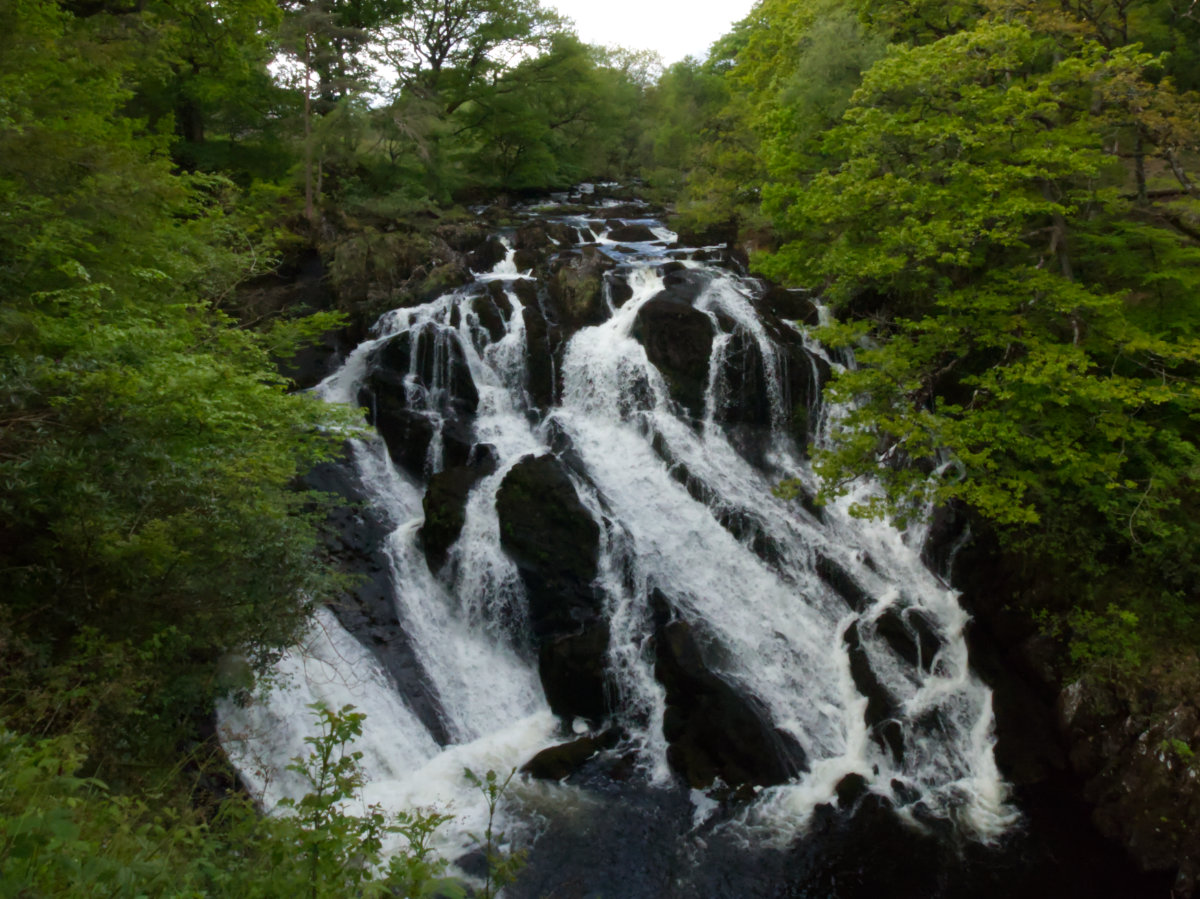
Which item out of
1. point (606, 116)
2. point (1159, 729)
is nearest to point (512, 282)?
point (1159, 729)

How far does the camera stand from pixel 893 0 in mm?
13242

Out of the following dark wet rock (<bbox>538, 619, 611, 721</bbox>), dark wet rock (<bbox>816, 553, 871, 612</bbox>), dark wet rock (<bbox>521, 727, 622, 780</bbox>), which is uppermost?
dark wet rock (<bbox>816, 553, 871, 612</bbox>)

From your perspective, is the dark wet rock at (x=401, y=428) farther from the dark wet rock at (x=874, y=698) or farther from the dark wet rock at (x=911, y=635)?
the dark wet rock at (x=911, y=635)

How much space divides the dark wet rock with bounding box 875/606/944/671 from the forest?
1.42m

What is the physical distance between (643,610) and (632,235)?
13.8 metres

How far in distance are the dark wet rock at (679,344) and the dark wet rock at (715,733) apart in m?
5.49

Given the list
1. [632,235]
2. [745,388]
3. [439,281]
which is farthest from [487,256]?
[745,388]

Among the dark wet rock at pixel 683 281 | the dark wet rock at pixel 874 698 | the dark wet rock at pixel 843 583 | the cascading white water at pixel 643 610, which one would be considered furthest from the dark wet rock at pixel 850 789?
the dark wet rock at pixel 683 281

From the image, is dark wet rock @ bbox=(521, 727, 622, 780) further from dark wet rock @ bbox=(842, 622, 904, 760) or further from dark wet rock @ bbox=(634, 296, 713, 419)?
dark wet rock @ bbox=(634, 296, 713, 419)

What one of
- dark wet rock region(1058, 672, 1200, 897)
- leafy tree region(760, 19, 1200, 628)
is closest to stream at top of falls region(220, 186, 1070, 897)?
dark wet rock region(1058, 672, 1200, 897)

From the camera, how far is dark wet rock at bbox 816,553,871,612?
1062cm

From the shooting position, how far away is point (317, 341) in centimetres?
1070

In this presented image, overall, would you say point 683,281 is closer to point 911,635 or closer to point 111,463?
point 911,635

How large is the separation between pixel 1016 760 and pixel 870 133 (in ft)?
31.1
